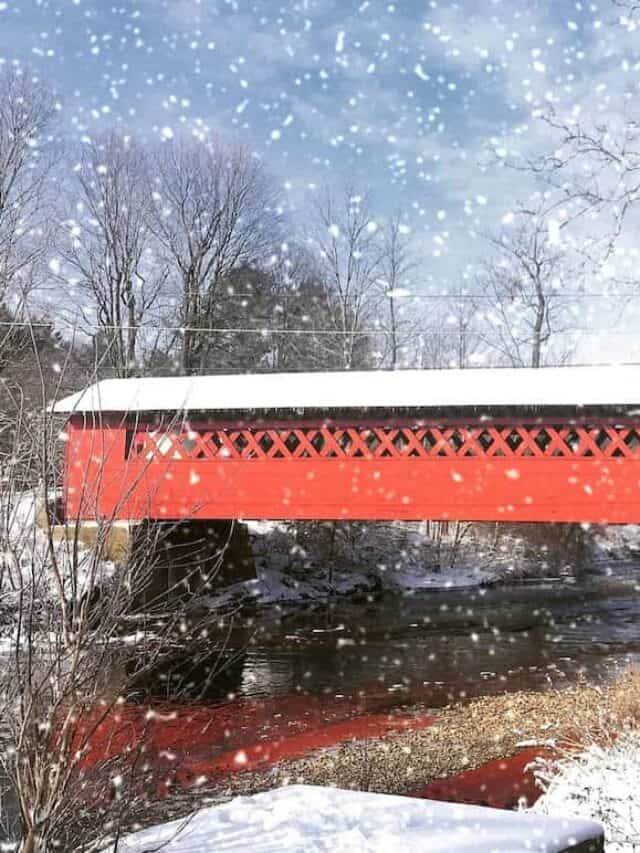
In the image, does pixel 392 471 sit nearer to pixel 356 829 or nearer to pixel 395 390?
pixel 395 390

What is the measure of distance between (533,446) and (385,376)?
2503 millimetres

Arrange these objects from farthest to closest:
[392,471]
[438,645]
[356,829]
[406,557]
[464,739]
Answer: [406,557], [438,645], [392,471], [464,739], [356,829]

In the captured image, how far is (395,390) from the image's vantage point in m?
11.3

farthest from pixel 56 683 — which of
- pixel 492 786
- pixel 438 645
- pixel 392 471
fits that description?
pixel 438 645

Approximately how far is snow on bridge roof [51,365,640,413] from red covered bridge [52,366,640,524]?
0.03 metres

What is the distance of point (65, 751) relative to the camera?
8.33 feet

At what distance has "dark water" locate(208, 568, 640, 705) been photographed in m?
10.5

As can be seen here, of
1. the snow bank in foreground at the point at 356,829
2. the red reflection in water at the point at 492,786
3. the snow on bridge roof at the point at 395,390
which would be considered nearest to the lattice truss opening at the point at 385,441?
the snow on bridge roof at the point at 395,390

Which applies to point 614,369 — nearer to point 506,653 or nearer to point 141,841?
point 506,653

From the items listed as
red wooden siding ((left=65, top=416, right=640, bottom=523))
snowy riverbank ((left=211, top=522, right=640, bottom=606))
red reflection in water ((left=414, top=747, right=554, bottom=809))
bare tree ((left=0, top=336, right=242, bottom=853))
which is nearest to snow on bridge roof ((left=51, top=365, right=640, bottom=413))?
red wooden siding ((left=65, top=416, right=640, bottom=523))

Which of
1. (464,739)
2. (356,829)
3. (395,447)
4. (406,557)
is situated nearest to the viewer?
(356,829)

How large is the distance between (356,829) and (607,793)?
268 centimetres

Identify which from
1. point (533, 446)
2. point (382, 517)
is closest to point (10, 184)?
point (382, 517)

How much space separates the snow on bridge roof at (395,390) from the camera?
34.4ft
